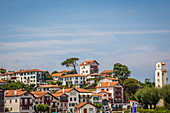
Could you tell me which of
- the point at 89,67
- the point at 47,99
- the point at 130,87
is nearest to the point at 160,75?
the point at 130,87

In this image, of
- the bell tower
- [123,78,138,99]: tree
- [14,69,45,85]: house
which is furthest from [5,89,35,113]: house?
[14,69,45,85]: house

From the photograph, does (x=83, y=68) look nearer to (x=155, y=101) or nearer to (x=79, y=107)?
(x=79, y=107)

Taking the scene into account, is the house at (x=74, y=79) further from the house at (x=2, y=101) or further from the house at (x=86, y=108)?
the house at (x=2, y=101)

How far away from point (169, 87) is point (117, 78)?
55520 mm

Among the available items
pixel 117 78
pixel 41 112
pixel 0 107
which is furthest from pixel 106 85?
pixel 0 107

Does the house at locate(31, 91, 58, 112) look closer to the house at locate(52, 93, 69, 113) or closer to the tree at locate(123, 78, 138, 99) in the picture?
the house at locate(52, 93, 69, 113)

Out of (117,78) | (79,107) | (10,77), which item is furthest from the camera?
(10,77)

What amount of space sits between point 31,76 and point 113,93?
44.0 m

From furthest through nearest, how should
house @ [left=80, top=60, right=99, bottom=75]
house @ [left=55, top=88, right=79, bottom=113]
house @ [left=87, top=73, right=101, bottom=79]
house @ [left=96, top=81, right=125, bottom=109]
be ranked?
house @ [left=80, top=60, right=99, bottom=75] < house @ [left=87, top=73, right=101, bottom=79] < house @ [left=96, top=81, right=125, bottom=109] < house @ [left=55, top=88, right=79, bottom=113]

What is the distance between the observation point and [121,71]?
15825cm

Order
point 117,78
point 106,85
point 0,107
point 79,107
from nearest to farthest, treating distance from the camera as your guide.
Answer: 1. point 0,107
2. point 79,107
3. point 106,85
4. point 117,78

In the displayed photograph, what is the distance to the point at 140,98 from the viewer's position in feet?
344

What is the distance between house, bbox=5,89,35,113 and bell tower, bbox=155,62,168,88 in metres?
39.7

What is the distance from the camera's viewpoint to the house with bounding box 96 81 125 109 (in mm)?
125581
